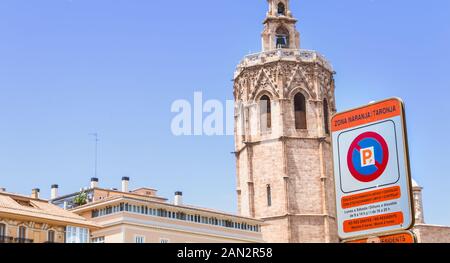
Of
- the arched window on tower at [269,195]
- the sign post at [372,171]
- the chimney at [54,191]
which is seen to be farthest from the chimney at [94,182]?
the sign post at [372,171]

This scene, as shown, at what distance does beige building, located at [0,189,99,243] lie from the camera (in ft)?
224

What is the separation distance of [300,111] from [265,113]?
4.83 m

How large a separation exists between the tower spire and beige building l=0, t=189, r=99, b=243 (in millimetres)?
44123

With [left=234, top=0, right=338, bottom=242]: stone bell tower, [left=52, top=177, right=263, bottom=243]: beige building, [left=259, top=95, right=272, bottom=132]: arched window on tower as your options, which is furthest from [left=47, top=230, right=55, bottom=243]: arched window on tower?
[left=259, top=95, right=272, bottom=132]: arched window on tower

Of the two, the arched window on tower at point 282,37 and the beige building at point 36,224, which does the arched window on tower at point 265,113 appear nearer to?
the arched window on tower at point 282,37

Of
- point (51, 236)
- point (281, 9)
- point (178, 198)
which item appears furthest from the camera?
A: point (281, 9)

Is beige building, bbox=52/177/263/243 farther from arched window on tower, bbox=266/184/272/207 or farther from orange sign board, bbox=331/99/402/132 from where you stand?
orange sign board, bbox=331/99/402/132

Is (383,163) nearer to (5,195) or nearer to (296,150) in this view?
(5,195)

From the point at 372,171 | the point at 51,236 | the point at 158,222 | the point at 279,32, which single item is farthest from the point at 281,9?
the point at 372,171

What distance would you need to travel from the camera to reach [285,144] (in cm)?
10150

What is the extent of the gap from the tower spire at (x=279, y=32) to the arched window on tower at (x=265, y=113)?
8318 mm

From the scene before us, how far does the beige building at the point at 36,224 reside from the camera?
224 feet

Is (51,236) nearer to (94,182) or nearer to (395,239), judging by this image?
(94,182)
